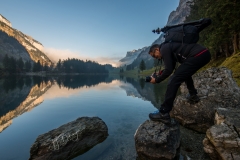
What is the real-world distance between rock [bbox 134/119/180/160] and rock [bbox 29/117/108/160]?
257 cm

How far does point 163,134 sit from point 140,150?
1199 millimetres

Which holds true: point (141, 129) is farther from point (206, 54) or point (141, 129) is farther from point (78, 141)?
point (206, 54)

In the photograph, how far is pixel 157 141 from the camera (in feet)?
19.4

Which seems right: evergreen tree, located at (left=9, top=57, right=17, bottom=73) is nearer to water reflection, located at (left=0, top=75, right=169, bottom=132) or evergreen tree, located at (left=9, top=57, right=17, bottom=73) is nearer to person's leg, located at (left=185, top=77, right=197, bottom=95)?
water reflection, located at (left=0, top=75, right=169, bottom=132)

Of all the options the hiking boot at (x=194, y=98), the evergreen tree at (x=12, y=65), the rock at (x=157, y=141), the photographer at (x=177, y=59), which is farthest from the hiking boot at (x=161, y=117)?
the evergreen tree at (x=12, y=65)

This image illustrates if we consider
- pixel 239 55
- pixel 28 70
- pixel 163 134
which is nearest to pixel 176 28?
pixel 163 134

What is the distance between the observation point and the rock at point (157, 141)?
5820mm

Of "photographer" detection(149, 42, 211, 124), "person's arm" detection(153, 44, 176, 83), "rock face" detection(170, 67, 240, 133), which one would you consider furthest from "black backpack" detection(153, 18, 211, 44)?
"rock face" detection(170, 67, 240, 133)

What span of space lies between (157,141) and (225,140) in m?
2.33

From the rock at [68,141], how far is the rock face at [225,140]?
5131 millimetres

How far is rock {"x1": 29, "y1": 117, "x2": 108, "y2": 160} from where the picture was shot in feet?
20.4

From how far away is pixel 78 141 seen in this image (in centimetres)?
705

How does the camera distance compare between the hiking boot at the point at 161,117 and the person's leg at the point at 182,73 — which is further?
the hiking boot at the point at 161,117

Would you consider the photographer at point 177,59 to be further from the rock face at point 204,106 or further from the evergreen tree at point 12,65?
the evergreen tree at point 12,65
